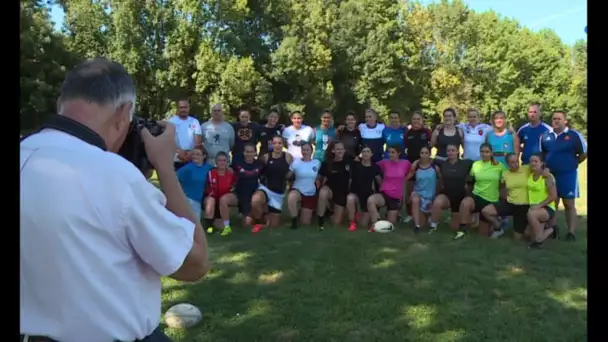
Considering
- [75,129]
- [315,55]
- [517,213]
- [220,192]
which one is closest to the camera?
[75,129]

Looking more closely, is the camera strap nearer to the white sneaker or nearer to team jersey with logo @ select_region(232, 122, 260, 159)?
the white sneaker

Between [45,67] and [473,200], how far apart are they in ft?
74.4

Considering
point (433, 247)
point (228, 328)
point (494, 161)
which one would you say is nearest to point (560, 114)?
point (494, 161)

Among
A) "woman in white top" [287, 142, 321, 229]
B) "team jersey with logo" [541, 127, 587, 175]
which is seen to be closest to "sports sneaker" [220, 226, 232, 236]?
"woman in white top" [287, 142, 321, 229]

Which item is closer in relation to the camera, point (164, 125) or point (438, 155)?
point (164, 125)

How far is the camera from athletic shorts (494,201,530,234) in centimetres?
762

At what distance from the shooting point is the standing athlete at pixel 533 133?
8391 mm

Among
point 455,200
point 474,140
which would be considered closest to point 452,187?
point 455,200

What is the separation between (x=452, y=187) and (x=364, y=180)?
137cm

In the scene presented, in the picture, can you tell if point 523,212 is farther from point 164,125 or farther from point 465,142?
point 164,125

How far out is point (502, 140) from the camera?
334 inches

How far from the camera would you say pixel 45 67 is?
2494 centimetres

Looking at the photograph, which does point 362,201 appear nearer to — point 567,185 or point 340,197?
point 340,197

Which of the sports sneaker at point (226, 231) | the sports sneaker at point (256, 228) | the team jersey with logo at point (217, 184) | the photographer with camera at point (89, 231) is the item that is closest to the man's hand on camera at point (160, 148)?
the photographer with camera at point (89, 231)
